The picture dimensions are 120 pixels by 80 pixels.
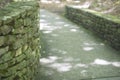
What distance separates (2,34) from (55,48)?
3682mm

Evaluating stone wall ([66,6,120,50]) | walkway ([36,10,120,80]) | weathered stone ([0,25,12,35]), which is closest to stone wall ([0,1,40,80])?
weathered stone ([0,25,12,35])

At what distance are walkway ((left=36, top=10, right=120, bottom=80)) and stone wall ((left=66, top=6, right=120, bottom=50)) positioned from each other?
200 millimetres

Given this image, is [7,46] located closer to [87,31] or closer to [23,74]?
[23,74]

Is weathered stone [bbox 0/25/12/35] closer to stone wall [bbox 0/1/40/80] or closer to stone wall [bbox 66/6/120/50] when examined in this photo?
stone wall [bbox 0/1/40/80]

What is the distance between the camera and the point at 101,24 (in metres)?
7.69

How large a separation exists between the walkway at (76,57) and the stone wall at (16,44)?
79 cm

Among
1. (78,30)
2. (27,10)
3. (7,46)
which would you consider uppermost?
(27,10)

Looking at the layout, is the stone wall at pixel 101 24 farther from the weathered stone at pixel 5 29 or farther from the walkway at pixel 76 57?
the weathered stone at pixel 5 29

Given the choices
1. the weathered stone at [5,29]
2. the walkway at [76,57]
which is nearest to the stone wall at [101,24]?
the walkway at [76,57]

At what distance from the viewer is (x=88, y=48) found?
685 centimetres

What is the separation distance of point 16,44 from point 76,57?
2.72 meters

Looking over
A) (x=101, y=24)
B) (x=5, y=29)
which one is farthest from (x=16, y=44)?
(x=101, y=24)

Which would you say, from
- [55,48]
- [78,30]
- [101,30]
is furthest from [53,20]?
[55,48]

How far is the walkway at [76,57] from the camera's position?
491 cm
